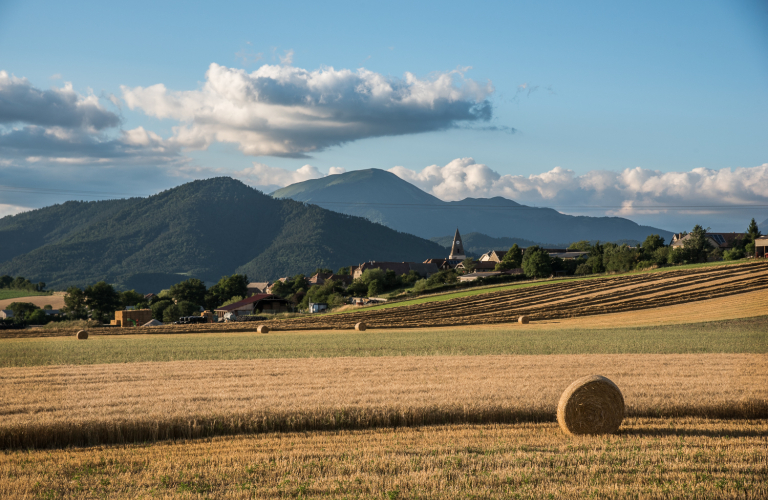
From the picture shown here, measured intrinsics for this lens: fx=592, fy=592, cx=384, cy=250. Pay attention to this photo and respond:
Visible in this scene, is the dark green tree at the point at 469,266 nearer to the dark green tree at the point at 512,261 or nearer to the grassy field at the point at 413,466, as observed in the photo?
the dark green tree at the point at 512,261

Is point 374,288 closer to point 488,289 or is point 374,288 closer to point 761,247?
point 488,289

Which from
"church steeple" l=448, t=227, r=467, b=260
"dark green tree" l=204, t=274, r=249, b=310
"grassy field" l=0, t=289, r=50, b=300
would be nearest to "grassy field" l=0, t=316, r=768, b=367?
"dark green tree" l=204, t=274, r=249, b=310

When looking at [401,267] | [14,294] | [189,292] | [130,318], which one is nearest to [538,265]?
[401,267]

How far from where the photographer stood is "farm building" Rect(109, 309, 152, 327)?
246 ft

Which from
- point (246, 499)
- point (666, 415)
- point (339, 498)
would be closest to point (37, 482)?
point (246, 499)

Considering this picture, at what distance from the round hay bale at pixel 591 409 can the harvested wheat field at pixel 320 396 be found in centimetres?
A: 132

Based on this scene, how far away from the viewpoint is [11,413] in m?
12.4

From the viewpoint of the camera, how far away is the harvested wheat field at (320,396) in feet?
38.7

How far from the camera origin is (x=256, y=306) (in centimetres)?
10019

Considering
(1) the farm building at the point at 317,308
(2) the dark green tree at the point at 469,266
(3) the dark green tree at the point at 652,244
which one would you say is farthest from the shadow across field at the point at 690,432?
(2) the dark green tree at the point at 469,266

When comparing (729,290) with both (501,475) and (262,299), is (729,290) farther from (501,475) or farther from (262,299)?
(262,299)

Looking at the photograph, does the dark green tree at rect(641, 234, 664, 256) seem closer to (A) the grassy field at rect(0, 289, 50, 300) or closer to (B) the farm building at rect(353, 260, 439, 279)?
(B) the farm building at rect(353, 260, 439, 279)

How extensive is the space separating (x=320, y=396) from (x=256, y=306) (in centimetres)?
8872

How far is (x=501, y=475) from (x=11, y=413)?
1024 cm
